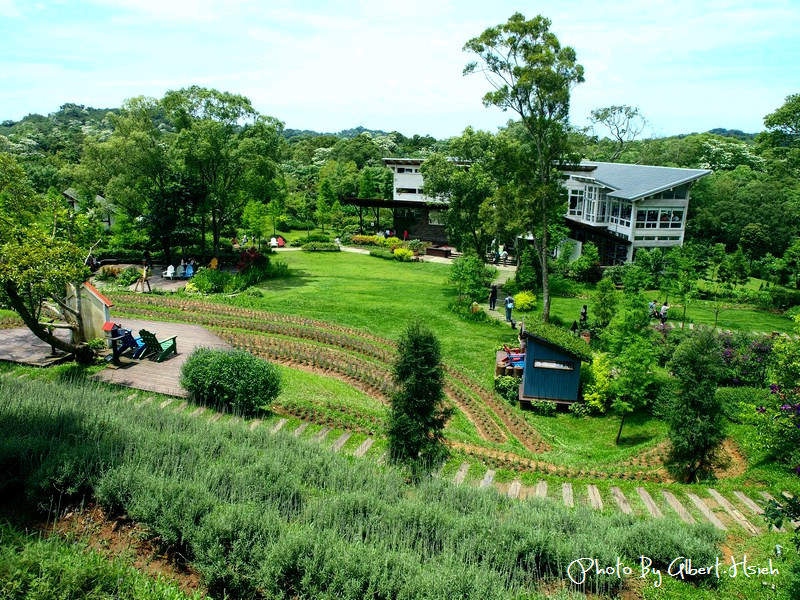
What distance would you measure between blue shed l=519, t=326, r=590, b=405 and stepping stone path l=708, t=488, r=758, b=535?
21.4 feet

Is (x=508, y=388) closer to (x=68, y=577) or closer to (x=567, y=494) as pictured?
(x=567, y=494)

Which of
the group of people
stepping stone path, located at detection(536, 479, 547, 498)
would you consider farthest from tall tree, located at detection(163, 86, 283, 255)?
stepping stone path, located at detection(536, 479, 547, 498)

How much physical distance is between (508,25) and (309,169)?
2384 inches

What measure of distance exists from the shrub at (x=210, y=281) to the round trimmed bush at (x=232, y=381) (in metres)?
15.5

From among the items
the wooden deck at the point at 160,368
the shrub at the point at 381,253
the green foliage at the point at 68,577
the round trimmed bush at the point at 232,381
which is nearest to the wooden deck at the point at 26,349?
the wooden deck at the point at 160,368

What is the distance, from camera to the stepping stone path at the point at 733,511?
9836mm

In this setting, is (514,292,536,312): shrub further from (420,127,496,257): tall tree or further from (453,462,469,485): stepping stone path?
(453,462,469,485): stepping stone path

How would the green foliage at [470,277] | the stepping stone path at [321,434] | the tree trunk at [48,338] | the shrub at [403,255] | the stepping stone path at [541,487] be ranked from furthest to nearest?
the shrub at [403,255] < the green foliage at [470,277] < the tree trunk at [48,338] < the stepping stone path at [321,434] < the stepping stone path at [541,487]

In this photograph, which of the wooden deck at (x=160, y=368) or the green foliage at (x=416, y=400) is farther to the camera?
the wooden deck at (x=160, y=368)

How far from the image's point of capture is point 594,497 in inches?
435

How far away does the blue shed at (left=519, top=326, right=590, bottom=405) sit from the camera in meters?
17.6

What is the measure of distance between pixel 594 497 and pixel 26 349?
16039 millimetres

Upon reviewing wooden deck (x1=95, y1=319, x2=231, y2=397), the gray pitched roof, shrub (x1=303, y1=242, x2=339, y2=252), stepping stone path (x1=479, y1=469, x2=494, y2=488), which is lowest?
stepping stone path (x1=479, y1=469, x2=494, y2=488)

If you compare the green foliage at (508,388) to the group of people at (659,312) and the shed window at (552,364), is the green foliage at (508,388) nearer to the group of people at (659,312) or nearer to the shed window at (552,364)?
the shed window at (552,364)
